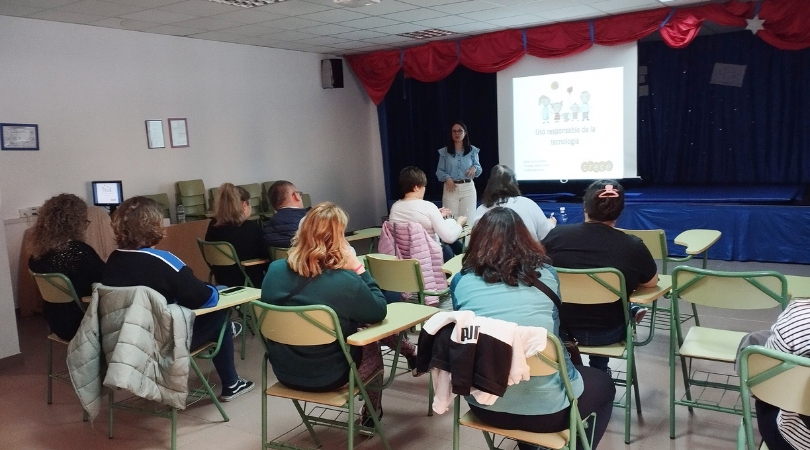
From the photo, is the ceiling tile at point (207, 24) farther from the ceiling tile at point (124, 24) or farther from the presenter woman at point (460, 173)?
the presenter woman at point (460, 173)

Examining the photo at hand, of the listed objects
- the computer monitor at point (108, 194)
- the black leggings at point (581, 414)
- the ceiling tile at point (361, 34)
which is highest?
the ceiling tile at point (361, 34)

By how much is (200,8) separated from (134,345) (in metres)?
3.60

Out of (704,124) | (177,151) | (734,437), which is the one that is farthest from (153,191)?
(704,124)

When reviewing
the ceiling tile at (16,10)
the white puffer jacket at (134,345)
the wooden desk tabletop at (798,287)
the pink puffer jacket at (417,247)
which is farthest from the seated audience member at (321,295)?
the ceiling tile at (16,10)

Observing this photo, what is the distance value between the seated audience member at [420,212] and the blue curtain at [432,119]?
4.52 m

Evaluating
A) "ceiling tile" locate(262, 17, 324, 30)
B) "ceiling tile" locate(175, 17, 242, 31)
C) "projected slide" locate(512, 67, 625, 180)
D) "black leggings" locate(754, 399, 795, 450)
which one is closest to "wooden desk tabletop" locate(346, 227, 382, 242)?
"ceiling tile" locate(262, 17, 324, 30)

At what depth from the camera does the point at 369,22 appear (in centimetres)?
642

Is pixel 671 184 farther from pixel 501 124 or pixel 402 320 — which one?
pixel 402 320

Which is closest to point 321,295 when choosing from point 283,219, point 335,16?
point 283,219

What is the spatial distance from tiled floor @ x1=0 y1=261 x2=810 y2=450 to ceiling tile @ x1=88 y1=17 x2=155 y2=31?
338 centimetres

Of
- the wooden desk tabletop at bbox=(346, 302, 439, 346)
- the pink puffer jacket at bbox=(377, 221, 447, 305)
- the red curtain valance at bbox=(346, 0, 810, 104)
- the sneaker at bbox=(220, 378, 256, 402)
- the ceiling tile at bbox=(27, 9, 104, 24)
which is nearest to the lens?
the wooden desk tabletop at bbox=(346, 302, 439, 346)

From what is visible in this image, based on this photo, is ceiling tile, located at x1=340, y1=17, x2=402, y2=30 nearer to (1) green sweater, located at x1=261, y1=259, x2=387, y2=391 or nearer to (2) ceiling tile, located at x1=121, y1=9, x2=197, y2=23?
(2) ceiling tile, located at x1=121, y1=9, x2=197, y2=23

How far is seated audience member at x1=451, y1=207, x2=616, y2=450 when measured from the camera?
77.8 inches

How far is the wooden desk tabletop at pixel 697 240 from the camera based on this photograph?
334 centimetres
